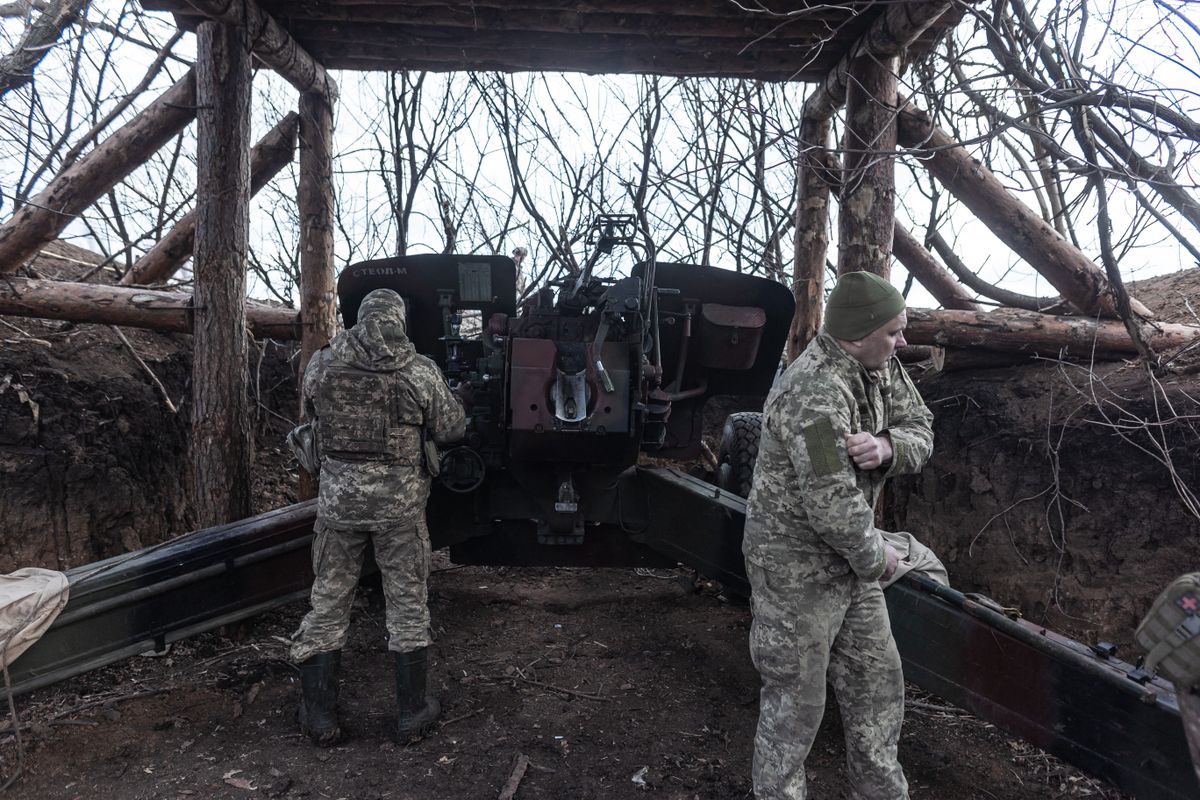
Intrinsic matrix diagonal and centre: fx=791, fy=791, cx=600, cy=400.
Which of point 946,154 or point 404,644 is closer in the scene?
point 404,644

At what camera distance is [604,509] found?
446 centimetres

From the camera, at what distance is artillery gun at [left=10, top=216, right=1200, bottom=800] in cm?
269

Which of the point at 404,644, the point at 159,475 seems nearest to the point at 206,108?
the point at 159,475

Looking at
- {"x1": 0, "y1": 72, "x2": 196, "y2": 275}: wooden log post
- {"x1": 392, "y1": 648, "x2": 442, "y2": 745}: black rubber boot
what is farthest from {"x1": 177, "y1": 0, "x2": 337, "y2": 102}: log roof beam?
{"x1": 392, "y1": 648, "x2": 442, "y2": 745}: black rubber boot

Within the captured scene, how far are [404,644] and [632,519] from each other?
149 cm

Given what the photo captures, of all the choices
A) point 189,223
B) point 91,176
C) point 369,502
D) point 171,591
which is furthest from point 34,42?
point 369,502

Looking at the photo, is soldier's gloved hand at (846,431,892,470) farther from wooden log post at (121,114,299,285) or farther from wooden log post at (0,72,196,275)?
wooden log post at (121,114,299,285)

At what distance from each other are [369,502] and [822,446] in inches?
80.7

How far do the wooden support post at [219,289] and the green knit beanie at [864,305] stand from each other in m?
3.60

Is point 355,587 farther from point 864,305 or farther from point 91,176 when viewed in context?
point 91,176

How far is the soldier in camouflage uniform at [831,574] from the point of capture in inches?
98.9

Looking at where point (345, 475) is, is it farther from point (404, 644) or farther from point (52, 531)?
point (52, 531)

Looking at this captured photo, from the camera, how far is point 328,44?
5402 millimetres

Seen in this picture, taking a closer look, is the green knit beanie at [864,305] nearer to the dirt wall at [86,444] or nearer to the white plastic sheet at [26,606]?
the white plastic sheet at [26,606]
